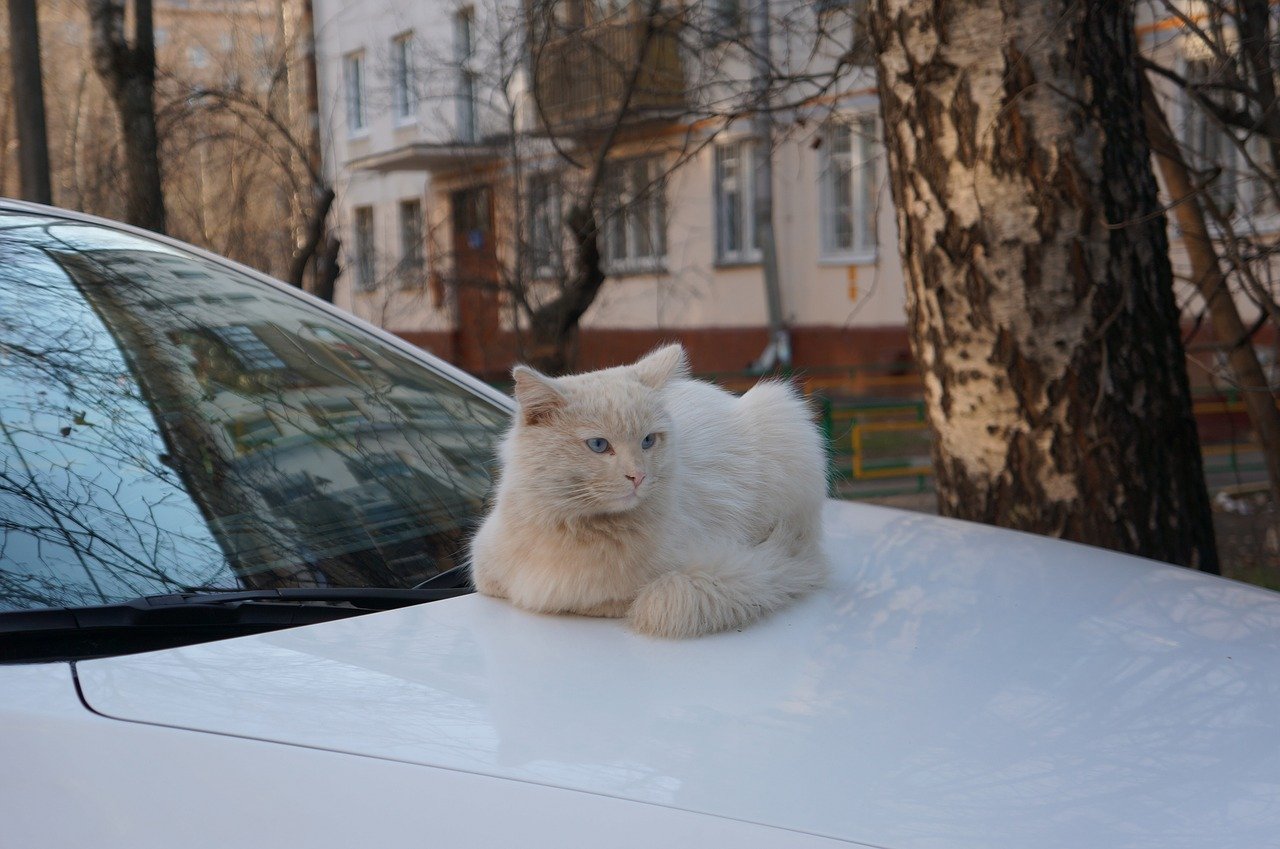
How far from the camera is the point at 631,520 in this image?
6.34 feet

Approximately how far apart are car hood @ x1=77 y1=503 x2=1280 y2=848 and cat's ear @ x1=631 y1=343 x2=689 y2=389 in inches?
18.0

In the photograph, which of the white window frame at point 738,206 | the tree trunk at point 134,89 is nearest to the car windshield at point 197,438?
the tree trunk at point 134,89

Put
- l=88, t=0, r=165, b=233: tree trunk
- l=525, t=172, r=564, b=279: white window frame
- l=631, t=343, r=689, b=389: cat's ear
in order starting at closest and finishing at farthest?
l=631, t=343, r=689, b=389: cat's ear
l=88, t=0, r=165, b=233: tree trunk
l=525, t=172, r=564, b=279: white window frame

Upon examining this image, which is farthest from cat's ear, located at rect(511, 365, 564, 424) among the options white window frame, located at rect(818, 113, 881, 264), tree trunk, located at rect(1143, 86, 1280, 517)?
white window frame, located at rect(818, 113, 881, 264)

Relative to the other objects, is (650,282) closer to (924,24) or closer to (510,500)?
(924,24)

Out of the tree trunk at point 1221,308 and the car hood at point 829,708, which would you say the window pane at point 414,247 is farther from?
the car hood at point 829,708

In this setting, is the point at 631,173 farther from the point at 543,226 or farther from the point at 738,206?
the point at 738,206

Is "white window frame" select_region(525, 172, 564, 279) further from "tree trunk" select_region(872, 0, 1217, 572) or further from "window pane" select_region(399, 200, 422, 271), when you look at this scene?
"tree trunk" select_region(872, 0, 1217, 572)

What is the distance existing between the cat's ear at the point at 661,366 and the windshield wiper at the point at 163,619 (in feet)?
1.94

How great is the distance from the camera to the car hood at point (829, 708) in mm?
1337

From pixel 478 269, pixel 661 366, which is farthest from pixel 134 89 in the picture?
pixel 661 366

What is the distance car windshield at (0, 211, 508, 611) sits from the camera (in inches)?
72.4

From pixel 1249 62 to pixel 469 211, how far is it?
667 centimetres

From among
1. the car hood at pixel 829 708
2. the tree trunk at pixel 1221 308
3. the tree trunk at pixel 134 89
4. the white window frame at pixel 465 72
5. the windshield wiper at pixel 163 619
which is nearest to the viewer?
the car hood at pixel 829 708
